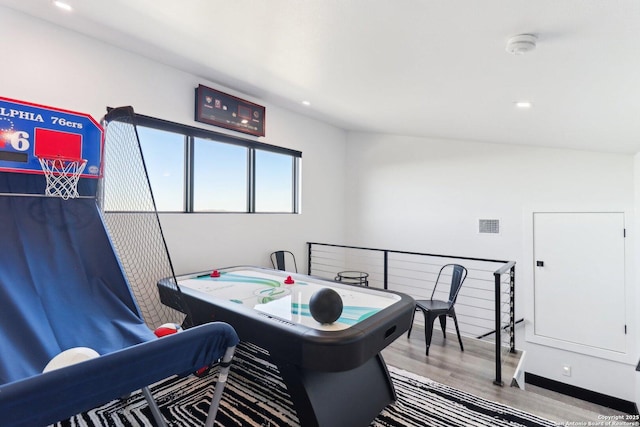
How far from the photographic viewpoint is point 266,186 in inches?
169

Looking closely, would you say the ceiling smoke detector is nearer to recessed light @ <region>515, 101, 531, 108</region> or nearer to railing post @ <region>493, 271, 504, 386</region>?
recessed light @ <region>515, 101, 531, 108</region>

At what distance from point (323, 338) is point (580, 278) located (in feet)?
12.3

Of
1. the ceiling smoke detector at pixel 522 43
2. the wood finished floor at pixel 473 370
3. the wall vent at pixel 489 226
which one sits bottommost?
the wood finished floor at pixel 473 370

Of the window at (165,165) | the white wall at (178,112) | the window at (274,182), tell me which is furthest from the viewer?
the window at (274,182)

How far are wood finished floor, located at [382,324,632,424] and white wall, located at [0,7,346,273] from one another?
6.51ft

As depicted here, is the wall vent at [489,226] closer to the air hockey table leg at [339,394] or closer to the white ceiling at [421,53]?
the white ceiling at [421,53]

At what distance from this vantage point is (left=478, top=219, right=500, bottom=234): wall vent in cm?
417

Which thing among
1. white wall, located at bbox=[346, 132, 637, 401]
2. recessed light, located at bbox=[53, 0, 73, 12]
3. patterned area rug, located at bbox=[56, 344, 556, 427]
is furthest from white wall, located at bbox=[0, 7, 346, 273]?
patterned area rug, located at bbox=[56, 344, 556, 427]

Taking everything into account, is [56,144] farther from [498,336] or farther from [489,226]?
[489,226]

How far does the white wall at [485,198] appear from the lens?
3.63 m

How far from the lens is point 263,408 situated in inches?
80.4

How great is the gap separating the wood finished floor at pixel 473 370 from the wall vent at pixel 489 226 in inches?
59.3

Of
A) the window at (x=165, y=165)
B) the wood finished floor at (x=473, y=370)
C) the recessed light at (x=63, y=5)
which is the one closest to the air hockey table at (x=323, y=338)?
the wood finished floor at (x=473, y=370)

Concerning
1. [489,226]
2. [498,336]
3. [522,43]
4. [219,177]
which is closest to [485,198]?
[489,226]
